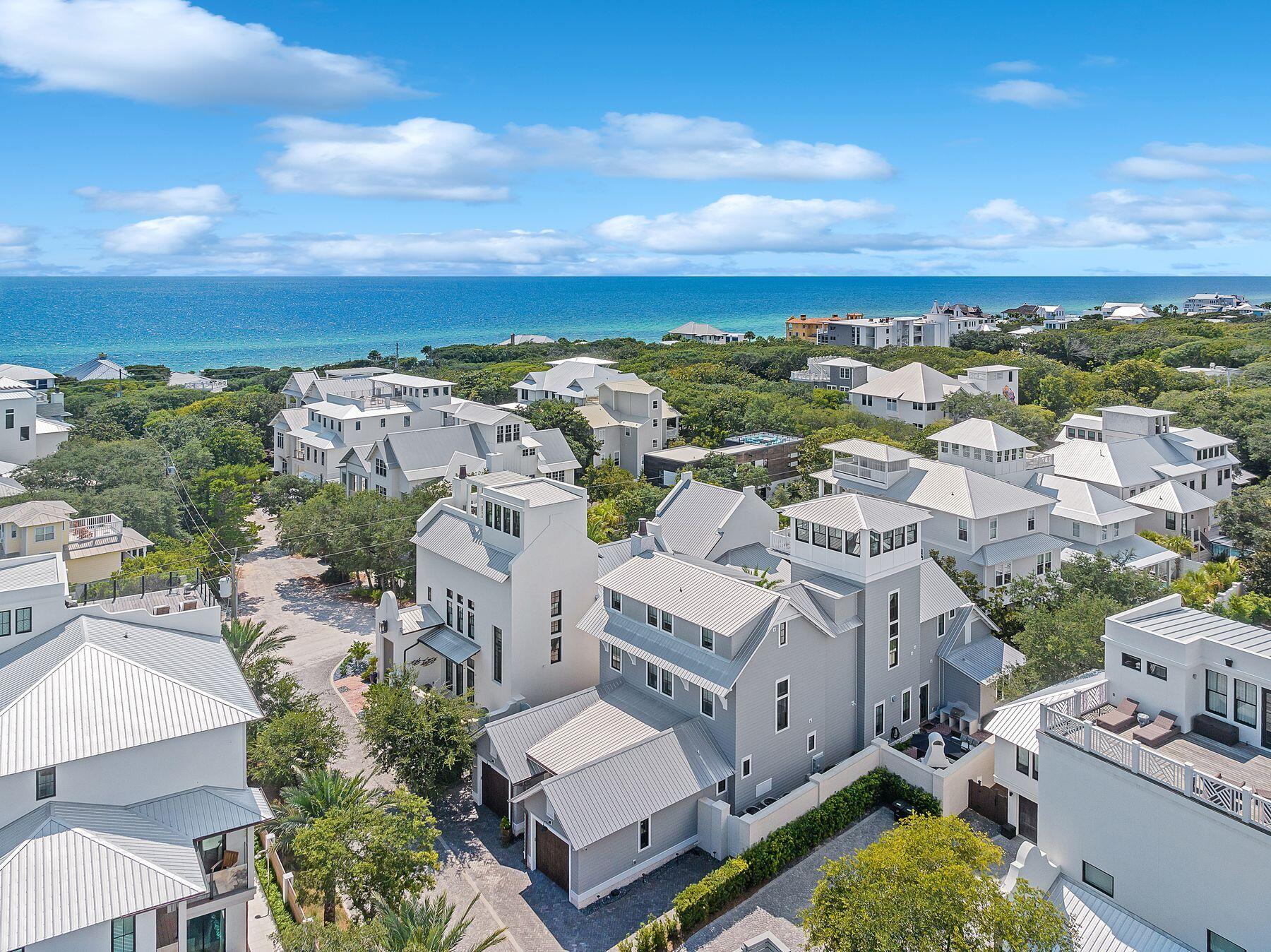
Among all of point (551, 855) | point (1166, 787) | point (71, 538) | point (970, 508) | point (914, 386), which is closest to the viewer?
point (1166, 787)

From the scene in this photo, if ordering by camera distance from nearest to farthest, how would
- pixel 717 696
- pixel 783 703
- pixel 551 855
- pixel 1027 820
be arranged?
pixel 551 855
pixel 1027 820
pixel 717 696
pixel 783 703

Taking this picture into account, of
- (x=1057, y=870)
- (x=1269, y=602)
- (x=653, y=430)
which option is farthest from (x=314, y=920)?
(x=653, y=430)

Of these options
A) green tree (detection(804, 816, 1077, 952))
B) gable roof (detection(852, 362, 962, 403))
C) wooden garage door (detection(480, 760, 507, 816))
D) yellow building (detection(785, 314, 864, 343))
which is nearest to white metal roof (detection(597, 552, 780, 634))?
wooden garage door (detection(480, 760, 507, 816))

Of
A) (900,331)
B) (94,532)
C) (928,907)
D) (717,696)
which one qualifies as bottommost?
(928,907)

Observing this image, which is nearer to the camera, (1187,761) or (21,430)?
(1187,761)

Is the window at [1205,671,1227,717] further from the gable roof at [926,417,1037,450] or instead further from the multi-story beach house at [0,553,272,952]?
the gable roof at [926,417,1037,450]

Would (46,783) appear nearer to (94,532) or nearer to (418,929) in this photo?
(418,929)

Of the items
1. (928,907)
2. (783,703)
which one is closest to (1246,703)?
(928,907)

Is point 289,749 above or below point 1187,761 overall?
below
